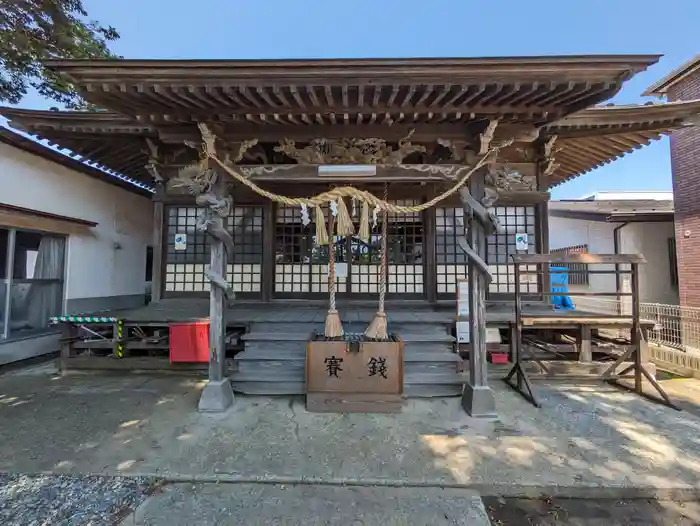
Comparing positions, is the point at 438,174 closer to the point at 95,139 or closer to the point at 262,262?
the point at 262,262

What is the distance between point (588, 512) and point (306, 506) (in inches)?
79.9

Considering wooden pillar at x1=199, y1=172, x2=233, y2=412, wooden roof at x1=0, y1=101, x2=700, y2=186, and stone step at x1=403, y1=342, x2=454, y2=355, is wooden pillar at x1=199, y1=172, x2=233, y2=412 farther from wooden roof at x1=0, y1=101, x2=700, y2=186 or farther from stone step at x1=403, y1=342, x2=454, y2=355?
stone step at x1=403, y1=342, x2=454, y2=355

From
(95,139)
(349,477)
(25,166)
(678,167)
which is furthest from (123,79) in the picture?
(678,167)

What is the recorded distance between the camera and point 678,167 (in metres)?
8.27

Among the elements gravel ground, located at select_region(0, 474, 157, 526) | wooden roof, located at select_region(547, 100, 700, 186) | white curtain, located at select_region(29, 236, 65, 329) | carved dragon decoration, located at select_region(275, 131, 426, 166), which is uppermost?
wooden roof, located at select_region(547, 100, 700, 186)

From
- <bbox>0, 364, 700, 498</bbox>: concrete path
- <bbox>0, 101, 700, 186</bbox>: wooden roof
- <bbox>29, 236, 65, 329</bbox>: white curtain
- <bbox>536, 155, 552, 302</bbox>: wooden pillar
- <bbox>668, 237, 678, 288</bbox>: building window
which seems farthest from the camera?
<bbox>668, 237, 678, 288</bbox>: building window

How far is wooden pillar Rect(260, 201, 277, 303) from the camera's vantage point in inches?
255

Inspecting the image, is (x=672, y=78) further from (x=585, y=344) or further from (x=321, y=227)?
(x=321, y=227)

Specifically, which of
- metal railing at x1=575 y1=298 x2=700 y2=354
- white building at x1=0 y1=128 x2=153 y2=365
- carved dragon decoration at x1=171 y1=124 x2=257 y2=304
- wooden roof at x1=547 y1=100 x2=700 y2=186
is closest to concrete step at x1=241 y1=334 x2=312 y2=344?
carved dragon decoration at x1=171 y1=124 x2=257 y2=304

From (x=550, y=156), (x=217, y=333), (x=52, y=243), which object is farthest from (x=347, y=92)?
(x=52, y=243)

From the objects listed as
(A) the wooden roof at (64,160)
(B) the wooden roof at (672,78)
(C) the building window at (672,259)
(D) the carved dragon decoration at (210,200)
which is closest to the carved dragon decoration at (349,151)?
(D) the carved dragon decoration at (210,200)

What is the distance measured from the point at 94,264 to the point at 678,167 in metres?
13.8

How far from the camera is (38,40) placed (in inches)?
278

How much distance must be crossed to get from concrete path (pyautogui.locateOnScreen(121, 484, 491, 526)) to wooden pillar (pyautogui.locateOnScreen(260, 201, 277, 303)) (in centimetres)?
398
